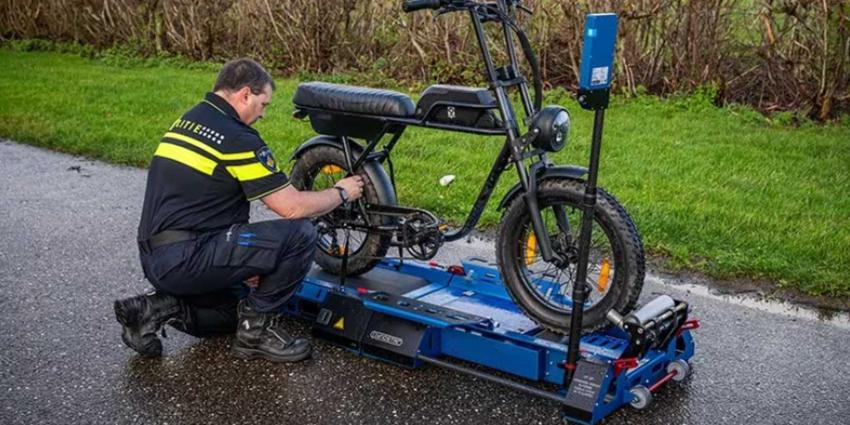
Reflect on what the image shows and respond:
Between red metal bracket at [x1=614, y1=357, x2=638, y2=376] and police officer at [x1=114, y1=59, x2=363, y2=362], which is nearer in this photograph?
red metal bracket at [x1=614, y1=357, x2=638, y2=376]

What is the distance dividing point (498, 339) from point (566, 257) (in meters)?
0.54

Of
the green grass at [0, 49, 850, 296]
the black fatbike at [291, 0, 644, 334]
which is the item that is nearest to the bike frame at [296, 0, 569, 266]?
the black fatbike at [291, 0, 644, 334]

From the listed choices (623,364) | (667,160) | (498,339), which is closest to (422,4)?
(498,339)

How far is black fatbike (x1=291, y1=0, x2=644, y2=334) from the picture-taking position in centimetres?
493

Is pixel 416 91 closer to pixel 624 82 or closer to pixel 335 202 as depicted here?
pixel 624 82

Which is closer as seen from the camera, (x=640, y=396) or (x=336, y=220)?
(x=640, y=396)

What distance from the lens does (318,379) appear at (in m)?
4.96

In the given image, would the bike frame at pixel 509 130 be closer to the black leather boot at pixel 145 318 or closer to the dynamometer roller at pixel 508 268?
the dynamometer roller at pixel 508 268

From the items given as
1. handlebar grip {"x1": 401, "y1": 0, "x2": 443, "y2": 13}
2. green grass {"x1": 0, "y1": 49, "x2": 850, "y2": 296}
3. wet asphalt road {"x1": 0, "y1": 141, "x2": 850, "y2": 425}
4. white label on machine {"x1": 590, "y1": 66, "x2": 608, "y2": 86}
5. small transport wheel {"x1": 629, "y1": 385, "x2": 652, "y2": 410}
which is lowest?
green grass {"x1": 0, "y1": 49, "x2": 850, "y2": 296}

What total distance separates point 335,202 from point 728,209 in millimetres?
3391

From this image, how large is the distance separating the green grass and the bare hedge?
1.31 ft

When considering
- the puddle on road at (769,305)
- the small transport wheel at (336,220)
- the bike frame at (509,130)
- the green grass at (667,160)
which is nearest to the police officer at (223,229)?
the small transport wheel at (336,220)

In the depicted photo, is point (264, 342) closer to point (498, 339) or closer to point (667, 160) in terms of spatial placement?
point (498, 339)

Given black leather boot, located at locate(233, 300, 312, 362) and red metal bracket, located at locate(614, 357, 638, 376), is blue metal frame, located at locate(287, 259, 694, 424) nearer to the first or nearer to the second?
red metal bracket, located at locate(614, 357, 638, 376)
